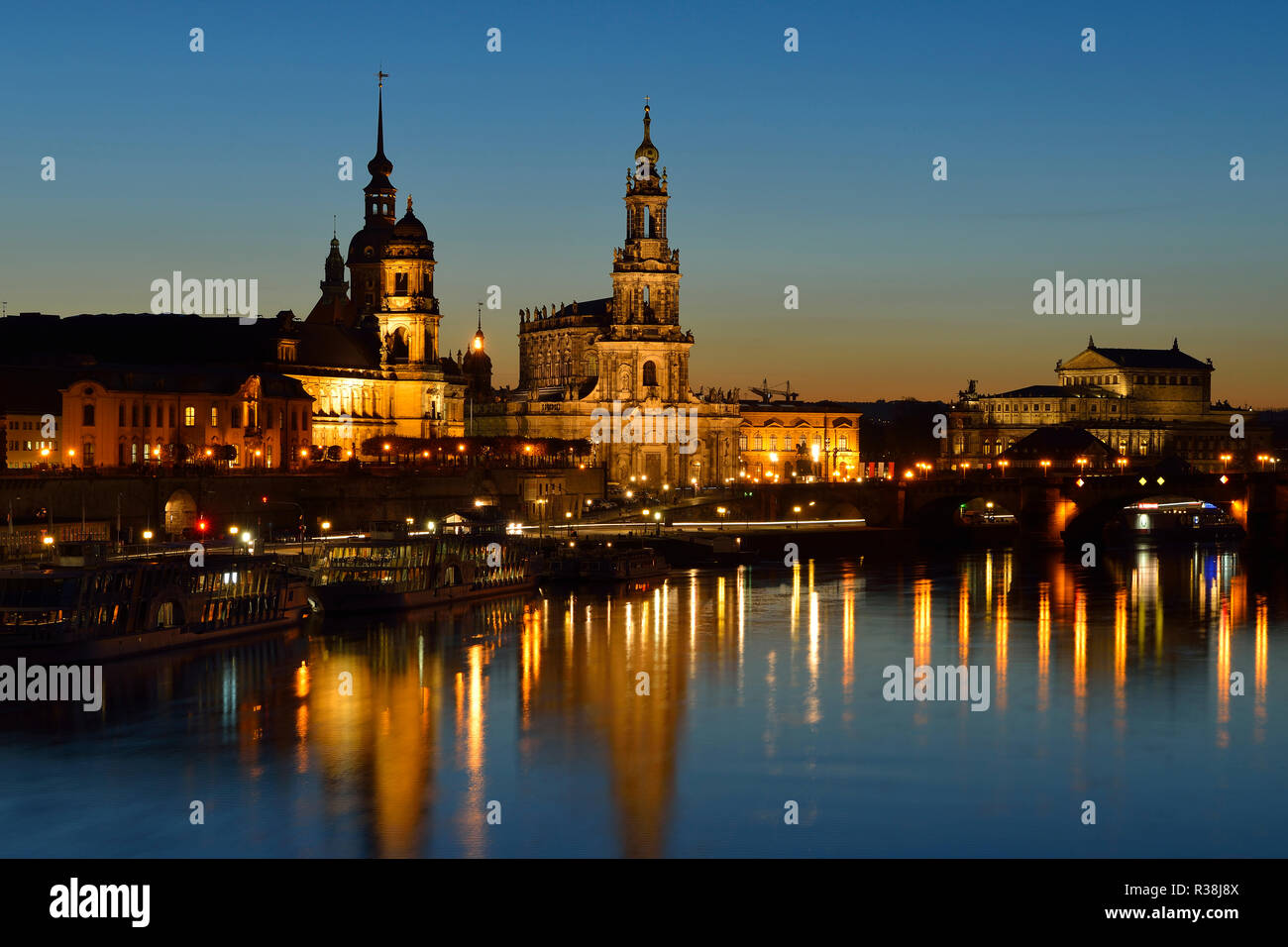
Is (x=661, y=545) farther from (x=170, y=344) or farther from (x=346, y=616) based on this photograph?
(x=170, y=344)

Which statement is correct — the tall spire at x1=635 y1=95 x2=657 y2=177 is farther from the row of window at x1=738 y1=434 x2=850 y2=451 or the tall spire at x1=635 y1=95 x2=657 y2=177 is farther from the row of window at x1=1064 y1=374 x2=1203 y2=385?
the row of window at x1=1064 y1=374 x2=1203 y2=385

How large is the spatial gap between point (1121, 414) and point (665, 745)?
528 ft

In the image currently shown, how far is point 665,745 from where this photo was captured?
4281 cm

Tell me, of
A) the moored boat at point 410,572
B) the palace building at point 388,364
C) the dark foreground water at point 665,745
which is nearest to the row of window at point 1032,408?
the palace building at point 388,364

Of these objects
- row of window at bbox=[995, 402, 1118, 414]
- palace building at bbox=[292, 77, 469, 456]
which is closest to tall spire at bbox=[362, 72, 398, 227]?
palace building at bbox=[292, 77, 469, 456]

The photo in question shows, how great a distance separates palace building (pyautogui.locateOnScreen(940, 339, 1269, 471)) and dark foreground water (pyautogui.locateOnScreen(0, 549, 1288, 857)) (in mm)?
122353

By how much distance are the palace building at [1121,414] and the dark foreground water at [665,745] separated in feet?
401

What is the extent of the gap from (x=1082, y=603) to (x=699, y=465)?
57117mm

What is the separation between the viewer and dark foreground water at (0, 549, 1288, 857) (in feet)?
113

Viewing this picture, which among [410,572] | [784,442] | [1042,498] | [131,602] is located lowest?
[410,572]

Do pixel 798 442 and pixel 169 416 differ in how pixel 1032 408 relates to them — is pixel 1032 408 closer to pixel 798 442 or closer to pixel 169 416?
pixel 798 442

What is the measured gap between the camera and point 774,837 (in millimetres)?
34031

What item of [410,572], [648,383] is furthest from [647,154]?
[410,572]
